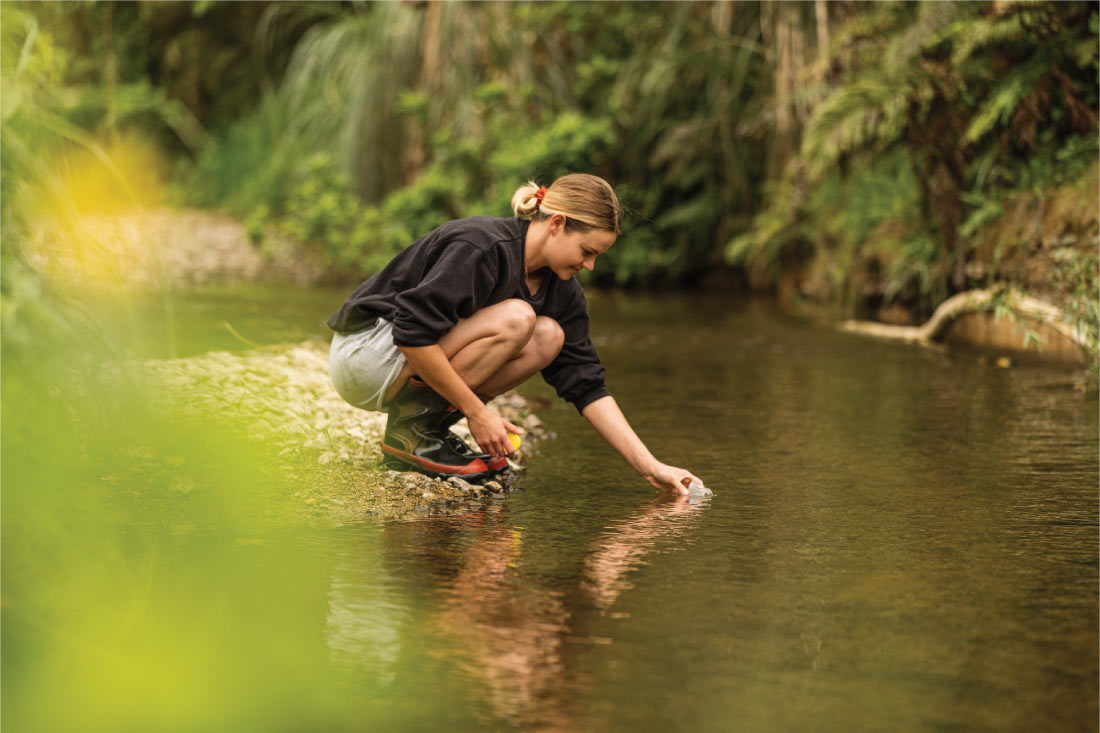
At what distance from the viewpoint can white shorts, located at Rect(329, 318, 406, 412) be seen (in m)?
4.04

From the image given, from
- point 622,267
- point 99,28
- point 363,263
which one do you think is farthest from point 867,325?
point 99,28

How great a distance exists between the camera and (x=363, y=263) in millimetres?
11953

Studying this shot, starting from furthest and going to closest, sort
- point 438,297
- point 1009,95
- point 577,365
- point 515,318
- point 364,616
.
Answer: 1. point 1009,95
2. point 577,365
3. point 515,318
4. point 438,297
5. point 364,616

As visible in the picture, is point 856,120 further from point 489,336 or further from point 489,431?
point 489,431

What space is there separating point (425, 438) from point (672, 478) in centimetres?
78

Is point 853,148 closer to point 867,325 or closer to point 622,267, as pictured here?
point 867,325

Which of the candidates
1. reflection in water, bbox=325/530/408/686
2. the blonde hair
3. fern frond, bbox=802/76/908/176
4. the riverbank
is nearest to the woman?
the blonde hair

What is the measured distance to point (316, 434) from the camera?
4559 mm

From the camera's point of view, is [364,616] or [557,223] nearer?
[364,616]

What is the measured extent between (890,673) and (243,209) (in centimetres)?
1519

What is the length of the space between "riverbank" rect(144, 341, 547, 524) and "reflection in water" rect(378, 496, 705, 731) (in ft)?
0.65

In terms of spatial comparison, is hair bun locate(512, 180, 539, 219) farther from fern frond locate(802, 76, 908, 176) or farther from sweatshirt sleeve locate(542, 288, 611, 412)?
fern frond locate(802, 76, 908, 176)

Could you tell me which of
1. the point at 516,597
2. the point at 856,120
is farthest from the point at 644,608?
the point at 856,120

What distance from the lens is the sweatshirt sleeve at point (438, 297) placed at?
3.75 m
